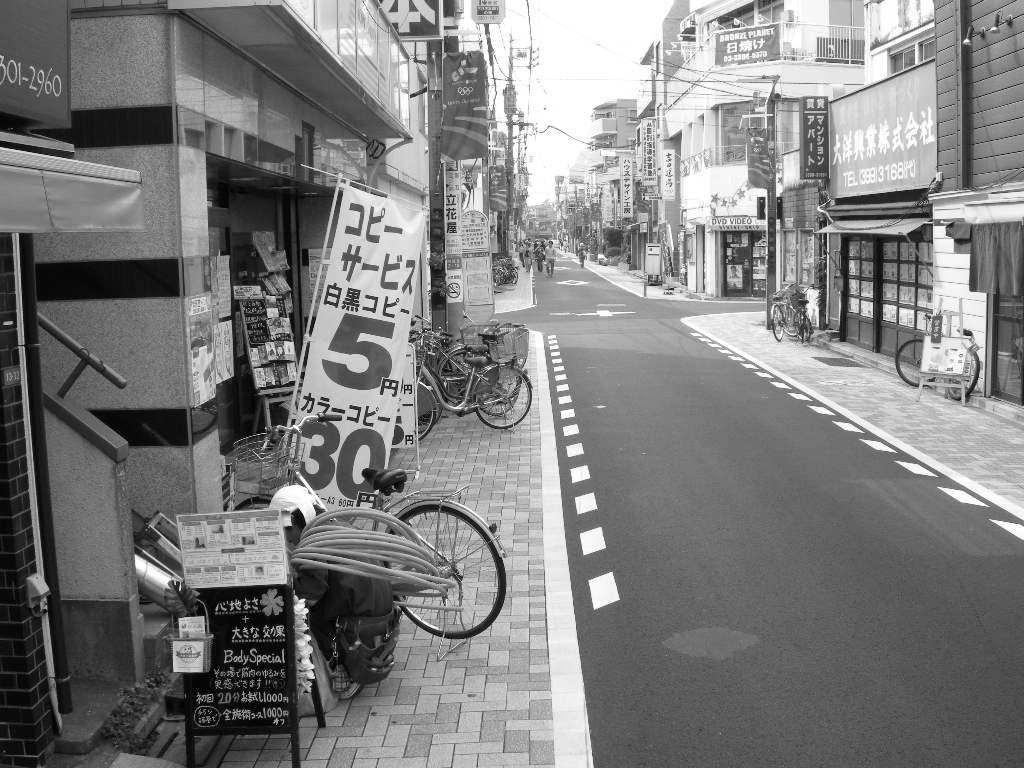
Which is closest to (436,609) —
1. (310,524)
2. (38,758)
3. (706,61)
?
(310,524)

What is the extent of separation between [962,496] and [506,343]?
22.5 ft

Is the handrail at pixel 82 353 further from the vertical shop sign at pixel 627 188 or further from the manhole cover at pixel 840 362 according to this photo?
the vertical shop sign at pixel 627 188

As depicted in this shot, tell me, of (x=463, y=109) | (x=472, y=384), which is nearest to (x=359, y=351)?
(x=472, y=384)

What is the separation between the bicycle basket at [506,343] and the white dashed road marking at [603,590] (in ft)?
24.3

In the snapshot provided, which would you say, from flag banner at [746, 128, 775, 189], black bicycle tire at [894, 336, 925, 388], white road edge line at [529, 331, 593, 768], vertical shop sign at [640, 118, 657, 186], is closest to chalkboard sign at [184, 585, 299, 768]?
white road edge line at [529, 331, 593, 768]

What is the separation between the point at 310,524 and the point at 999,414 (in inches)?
478

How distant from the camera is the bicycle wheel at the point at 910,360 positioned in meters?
17.8

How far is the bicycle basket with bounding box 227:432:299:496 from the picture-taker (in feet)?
23.3

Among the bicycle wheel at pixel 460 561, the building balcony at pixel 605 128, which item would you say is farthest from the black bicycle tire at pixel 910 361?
the building balcony at pixel 605 128

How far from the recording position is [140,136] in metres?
6.38

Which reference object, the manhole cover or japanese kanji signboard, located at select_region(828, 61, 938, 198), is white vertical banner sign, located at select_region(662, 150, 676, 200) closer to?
japanese kanji signboard, located at select_region(828, 61, 938, 198)

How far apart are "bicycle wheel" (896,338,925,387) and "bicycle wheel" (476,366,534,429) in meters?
7.12

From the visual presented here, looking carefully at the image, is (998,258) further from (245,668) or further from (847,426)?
(245,668)

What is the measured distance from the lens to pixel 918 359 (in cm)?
1773
